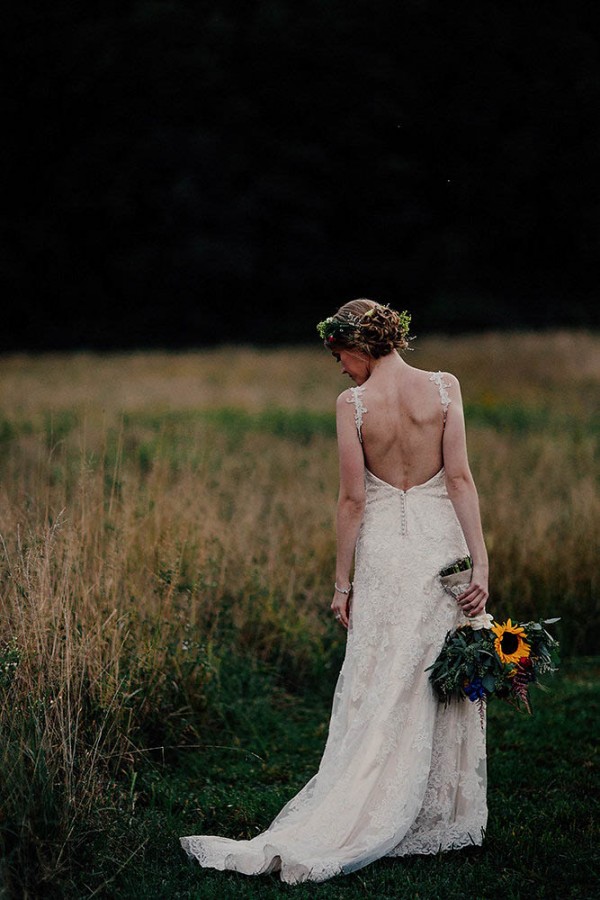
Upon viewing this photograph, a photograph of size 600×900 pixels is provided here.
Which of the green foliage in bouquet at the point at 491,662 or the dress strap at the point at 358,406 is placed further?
the dress strap at the point at 358,406

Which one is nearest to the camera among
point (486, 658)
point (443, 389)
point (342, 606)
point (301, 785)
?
point (486, 658)

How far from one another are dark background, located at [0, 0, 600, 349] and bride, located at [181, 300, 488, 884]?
4040 centimetres

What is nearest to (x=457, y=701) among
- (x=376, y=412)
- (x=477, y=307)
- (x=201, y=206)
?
(x=376, y=412)

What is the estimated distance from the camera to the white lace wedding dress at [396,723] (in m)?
4.27

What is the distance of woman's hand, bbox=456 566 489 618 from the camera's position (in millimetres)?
4383

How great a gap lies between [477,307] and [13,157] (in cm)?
2248

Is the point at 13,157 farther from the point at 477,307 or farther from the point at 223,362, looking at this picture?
the point at 223,362

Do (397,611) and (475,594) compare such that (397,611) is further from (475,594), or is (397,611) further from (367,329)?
(367,329)

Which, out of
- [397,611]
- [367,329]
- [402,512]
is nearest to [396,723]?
[397,611]

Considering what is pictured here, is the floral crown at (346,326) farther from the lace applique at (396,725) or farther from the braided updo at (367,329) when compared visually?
the lace applique at (396,725)

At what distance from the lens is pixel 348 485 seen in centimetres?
443

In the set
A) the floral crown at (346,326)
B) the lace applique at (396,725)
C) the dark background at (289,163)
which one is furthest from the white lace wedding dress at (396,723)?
the dark background at (289,163)

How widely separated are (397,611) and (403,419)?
83 centimetres

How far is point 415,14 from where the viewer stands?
4912 cm
